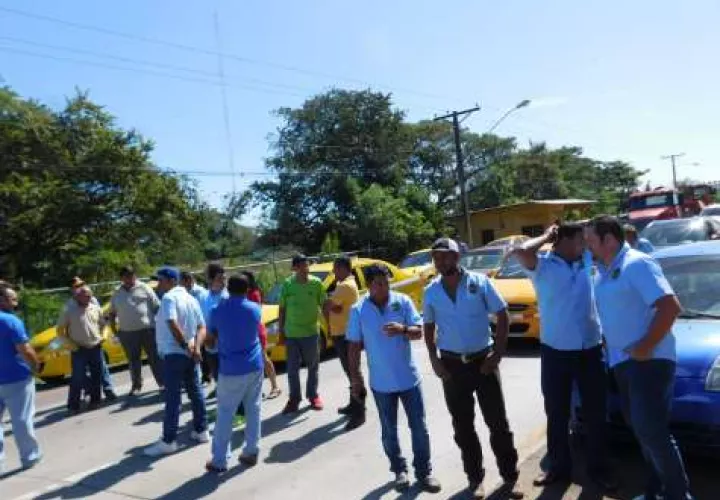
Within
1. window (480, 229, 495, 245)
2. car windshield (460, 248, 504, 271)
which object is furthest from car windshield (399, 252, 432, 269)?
window (480, 229, 495, 245)

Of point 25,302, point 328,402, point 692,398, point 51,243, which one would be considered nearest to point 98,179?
point 51,243

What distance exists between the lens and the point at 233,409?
6.00m

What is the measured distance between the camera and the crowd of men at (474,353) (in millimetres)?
3908

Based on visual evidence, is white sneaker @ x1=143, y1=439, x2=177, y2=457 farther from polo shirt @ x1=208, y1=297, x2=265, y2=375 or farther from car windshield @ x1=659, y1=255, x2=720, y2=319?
car windshield @ x1=659, y1=255, x2=720, y2=319

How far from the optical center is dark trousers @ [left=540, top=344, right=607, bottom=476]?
188 inches

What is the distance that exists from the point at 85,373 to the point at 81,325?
657mm

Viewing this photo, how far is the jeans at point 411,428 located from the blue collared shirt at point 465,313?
1.94ft

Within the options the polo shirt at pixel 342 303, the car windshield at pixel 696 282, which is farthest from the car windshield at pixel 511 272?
the car windshield at pixel 696 282

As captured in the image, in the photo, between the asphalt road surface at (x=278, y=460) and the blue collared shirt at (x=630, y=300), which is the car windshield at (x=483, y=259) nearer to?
the asphalt road surface at (x=278, y=460)

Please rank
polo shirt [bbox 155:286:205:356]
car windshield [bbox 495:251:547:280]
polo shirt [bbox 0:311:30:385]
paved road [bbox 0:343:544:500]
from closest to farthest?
paved road [bbox 0:343:544:500] → polo shirt [bbox 0:311:30:385] → polo shirt [bbox 155:286:205:356] → car windshield [bbox 495:251:547:280]

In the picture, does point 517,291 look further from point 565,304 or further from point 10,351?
point 10,351

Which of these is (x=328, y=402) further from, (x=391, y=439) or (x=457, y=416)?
(x=457, y=416)

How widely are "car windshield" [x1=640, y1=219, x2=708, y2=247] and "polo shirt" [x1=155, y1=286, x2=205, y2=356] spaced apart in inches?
422

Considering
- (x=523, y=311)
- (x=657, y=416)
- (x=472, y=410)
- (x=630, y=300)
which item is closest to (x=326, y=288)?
(x=523, y=311)
